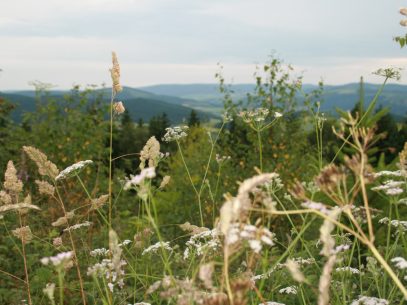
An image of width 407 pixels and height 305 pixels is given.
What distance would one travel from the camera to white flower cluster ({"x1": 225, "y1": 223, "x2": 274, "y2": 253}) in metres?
1.58

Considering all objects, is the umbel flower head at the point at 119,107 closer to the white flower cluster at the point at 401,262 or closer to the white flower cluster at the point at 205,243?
the white flower cluster at the point at 205,243

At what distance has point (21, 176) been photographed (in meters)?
9.59

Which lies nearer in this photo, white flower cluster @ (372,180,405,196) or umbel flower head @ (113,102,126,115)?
white flower cluster @ (372,180,405,196)

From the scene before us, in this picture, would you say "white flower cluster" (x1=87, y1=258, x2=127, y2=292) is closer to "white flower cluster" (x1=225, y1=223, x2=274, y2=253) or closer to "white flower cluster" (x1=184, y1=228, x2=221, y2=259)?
"white flower cluster" (x1=184, y1=228, x2=221, y2=259)

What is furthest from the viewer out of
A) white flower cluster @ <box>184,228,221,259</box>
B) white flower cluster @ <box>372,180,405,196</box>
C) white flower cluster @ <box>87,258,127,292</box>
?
white flower cluster @ <box>372,180,405,196</box>

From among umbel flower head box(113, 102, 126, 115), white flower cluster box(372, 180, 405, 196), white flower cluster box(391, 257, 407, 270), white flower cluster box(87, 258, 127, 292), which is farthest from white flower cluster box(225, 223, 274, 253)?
umbel flower head box(113, 102, 126, 115)

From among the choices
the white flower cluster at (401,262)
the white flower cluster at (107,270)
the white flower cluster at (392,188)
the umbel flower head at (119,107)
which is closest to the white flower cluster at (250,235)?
the white flower cluster at (401,262)

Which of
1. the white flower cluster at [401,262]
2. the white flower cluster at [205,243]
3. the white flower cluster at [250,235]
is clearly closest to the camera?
→ the white flower cluster at [250,235]

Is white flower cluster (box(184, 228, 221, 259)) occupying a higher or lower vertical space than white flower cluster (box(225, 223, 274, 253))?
lower

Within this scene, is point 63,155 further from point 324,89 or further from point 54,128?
point 324,89

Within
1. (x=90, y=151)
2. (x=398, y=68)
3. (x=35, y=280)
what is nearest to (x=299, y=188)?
(x=398, y=68)

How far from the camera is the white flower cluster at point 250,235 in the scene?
1575 millimetres

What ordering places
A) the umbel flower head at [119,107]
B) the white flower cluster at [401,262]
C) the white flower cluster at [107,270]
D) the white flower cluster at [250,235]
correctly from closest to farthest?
the white flower cluster at [250,235] < the white flower cluster at [401,262] < the white flower cluster at [107,270] < the umbel flower head at [119,107]

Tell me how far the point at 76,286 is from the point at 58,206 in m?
3.54
